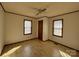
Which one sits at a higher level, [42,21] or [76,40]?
[42,21]

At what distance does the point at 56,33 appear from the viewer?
21.9ft

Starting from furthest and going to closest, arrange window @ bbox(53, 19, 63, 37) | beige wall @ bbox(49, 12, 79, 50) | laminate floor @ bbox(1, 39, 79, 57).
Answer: window @ bbox(53, 19, 63, 37) → beige wall @ bbox(49, 12, 79, 50) → laminate floor @ bbox(1, 39, 79, 57)

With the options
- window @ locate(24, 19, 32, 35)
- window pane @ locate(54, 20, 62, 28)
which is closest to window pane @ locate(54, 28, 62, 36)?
window pane @ locate(54, 20, 62, 28)

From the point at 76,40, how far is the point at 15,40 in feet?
12.9

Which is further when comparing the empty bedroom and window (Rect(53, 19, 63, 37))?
window (Rect(53, 19, 63, 37))

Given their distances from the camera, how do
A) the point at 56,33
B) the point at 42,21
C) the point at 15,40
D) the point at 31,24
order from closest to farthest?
1. the point at 15,40
2. the point at 56,33
3. the point at 42,21
4. the point at 31,24

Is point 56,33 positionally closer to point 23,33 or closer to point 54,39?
point 54,39

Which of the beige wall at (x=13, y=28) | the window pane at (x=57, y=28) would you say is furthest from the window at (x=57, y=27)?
the beige wall at (x=13, y=28)

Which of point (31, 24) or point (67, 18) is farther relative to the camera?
point (31, 24)

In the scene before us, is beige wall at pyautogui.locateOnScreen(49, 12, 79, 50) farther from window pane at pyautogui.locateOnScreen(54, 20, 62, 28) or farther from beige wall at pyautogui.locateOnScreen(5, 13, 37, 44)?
beige wall at pyautogui.locateOnScreen(5, 13, 37, 44)

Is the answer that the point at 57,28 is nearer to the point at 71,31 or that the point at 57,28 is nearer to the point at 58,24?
the point at 58,24

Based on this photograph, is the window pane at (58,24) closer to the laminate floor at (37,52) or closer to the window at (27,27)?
the laminate floor at (37,52)

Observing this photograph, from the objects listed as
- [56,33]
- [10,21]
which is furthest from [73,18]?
[10,21]

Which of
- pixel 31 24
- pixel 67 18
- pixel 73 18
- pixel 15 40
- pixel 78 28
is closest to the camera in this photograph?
pixel 78 28
